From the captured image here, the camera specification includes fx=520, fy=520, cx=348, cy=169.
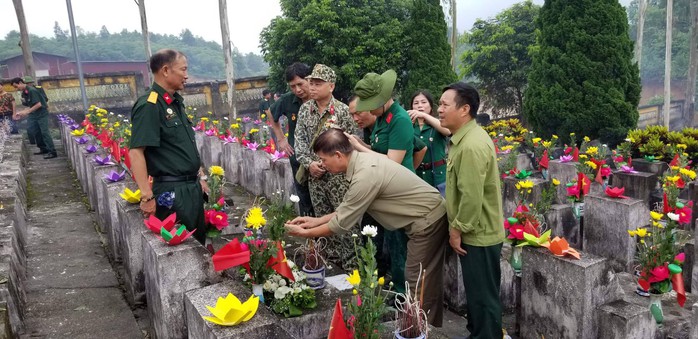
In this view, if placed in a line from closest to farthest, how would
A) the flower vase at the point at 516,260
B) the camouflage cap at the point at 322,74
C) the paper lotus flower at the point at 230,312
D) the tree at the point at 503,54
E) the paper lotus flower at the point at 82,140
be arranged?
1. the paper lotus flower at the point at 230,312
2. the flower vase at the point at 516,260
3. the camouflage cap at the point at 322,74
4. the paper lotus flower at the point at 82,140
5. the tree at the point at 503,54

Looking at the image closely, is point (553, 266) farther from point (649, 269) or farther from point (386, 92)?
point (386, 92)

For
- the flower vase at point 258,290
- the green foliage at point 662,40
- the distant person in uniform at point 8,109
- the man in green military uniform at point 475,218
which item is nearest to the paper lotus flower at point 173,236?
the flower vase at point 258,290

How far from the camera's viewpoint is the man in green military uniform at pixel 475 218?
262 cm

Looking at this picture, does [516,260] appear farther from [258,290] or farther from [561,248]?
[258,290]

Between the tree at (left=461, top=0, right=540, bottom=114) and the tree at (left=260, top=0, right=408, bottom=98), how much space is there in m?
3.40

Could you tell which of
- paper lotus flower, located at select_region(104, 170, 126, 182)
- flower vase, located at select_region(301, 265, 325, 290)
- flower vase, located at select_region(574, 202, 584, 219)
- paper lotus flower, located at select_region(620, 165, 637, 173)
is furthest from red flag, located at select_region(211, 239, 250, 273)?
paper lotus flower, located at select_region(620, 165, 637, 173)

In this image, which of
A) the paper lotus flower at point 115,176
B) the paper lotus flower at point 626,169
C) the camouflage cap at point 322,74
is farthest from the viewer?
the paper lotus flower at point 626,169

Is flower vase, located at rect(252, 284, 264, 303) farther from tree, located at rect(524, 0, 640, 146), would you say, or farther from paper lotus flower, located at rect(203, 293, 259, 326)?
tree, located at rect(524, 0, 640, 146)

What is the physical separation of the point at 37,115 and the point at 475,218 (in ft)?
30.7

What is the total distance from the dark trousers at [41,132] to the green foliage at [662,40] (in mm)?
26919

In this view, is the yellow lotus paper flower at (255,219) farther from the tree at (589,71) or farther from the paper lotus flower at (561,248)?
the tree at (589,71)

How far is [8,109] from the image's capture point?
424 inches

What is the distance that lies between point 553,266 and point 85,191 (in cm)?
611

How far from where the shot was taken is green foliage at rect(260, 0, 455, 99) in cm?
1412
